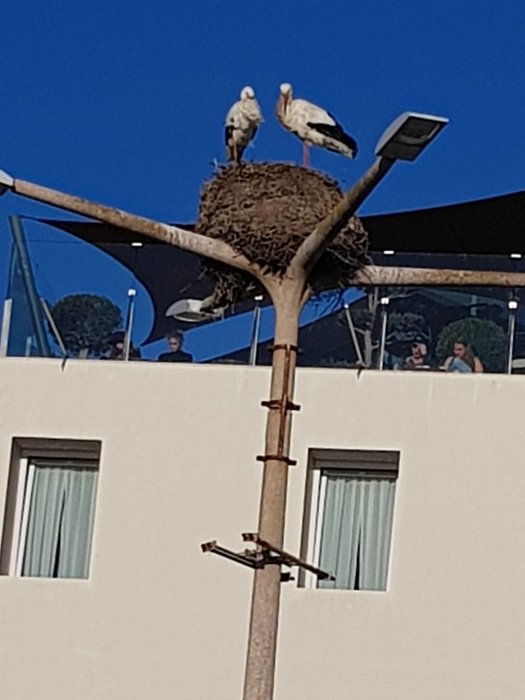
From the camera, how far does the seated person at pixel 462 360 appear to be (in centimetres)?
1739

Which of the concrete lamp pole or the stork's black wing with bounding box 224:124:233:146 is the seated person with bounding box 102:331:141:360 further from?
the concrete lamp pole

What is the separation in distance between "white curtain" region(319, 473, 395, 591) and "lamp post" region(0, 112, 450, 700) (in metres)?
6.61

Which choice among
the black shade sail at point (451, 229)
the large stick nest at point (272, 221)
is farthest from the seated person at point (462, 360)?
the black shade sail at point (451, 229)

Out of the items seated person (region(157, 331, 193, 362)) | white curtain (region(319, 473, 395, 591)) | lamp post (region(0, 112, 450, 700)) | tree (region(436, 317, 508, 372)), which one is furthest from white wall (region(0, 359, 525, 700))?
lamp post (region(0, 112, 450, 700))

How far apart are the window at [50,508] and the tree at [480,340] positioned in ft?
9.92

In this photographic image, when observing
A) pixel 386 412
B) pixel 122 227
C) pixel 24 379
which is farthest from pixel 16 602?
pixel 122 227

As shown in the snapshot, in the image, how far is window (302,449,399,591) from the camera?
1750 centimetres

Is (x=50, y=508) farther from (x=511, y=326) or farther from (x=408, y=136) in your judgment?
(x=408, y=136)

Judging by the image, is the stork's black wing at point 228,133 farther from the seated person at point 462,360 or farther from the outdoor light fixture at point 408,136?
the outdoor light fixture at point 408,136

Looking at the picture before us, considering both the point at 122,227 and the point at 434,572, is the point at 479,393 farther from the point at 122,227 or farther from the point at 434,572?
the point at 122,227

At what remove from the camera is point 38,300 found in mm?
18078

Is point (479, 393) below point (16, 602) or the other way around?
the other way around

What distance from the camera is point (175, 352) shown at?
1778cm

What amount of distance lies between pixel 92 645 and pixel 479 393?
12.1ft
